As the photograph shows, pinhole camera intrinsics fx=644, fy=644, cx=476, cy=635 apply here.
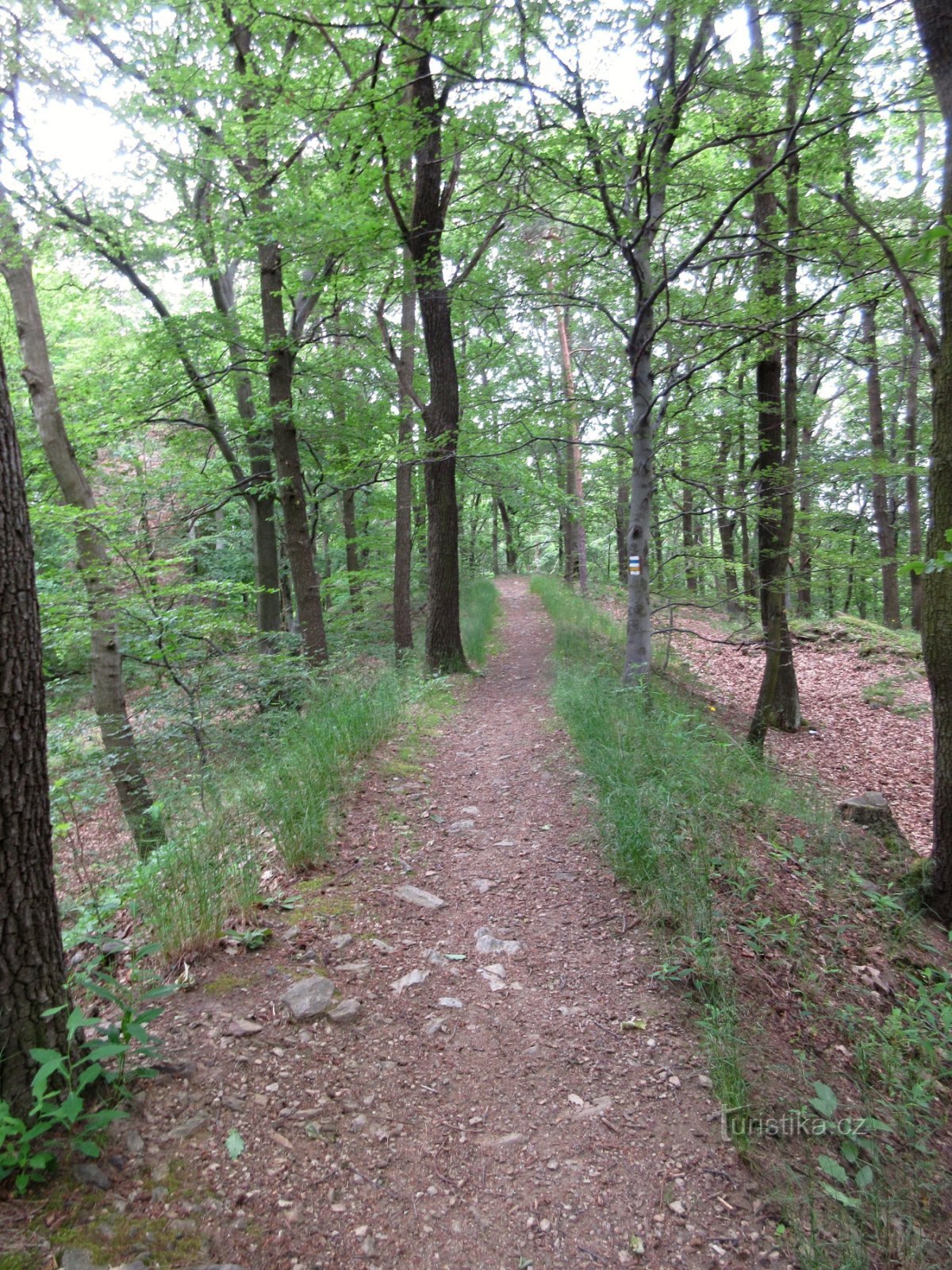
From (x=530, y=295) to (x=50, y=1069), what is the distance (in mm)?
6978

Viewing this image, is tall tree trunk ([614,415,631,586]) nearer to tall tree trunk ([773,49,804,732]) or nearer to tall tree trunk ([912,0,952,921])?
tall tree trunk ([773,49,804,732])

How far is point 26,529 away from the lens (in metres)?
2.06

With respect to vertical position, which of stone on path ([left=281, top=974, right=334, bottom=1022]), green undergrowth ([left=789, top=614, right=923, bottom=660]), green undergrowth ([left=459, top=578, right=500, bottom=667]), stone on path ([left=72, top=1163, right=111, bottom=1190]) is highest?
green undergrowth ([left=459, top=578, right=500, bottom=667])

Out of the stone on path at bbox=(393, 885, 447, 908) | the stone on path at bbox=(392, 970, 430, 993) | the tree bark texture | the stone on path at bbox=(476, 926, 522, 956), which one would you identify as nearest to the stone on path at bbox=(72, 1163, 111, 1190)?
the stone on path at bbox=(392, 970, 430, 993)

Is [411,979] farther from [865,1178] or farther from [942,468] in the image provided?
[942,468]

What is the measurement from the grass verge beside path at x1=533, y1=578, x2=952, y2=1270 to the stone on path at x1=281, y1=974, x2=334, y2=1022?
1550 mm

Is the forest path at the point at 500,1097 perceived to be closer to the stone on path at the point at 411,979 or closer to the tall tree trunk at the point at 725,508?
the stone on path at the point at 411,979

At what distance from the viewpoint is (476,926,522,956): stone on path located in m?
3.37

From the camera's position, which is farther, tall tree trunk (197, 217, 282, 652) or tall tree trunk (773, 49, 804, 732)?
tall tree trunk (197, 217, 282, 652)

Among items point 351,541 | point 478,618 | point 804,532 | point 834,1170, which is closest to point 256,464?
point 351,541

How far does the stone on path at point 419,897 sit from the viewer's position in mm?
3773

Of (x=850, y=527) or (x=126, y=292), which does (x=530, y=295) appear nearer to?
(x=126, y=292)

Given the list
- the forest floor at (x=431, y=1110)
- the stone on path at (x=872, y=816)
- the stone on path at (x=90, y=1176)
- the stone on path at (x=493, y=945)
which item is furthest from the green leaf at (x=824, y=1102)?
the stone on path at (x=872, y=816)

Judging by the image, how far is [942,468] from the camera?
12.5 feet
